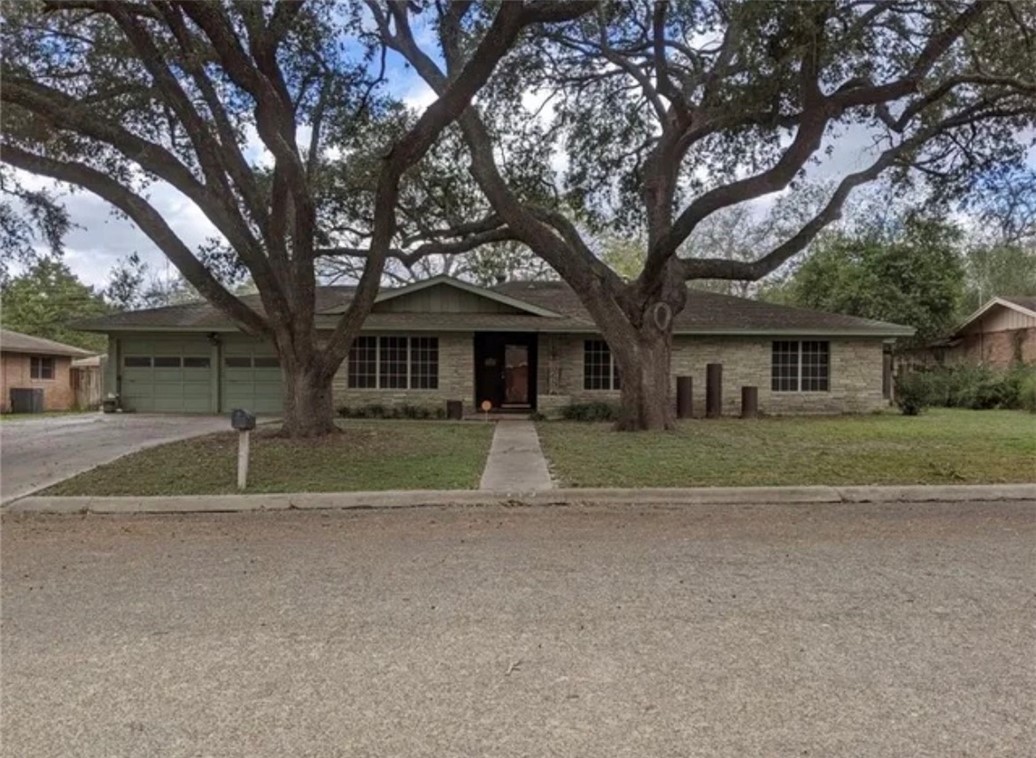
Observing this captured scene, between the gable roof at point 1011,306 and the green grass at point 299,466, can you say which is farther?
the gable roof at point 1011,306

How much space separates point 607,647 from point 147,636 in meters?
2.46

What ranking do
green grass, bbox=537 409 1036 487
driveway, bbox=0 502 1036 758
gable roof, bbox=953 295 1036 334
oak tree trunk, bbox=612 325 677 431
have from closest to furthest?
driveway, bbox=0 502 1036 758, green grass, bbox=537 409 1036 487, oak tree trunk, bbox=612 325 677 431, gable roof, bbox=953 295 1036 334

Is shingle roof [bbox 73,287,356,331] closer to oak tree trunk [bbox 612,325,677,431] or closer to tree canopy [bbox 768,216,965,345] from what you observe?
oak tree trunk [bbox 612,325,677,431]

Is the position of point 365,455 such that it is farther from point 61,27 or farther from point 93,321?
point 93,321

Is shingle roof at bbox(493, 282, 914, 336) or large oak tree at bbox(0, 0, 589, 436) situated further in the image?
shingle roof at bbox(493, 282, 914, 336)

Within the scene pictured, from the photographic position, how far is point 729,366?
2066 centimetres

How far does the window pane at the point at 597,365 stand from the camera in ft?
67.5

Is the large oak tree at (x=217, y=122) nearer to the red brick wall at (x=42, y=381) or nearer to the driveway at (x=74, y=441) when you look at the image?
the driveway at (x=74, y=441)

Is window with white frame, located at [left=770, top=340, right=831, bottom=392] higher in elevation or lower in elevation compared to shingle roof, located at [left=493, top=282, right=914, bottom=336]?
lower

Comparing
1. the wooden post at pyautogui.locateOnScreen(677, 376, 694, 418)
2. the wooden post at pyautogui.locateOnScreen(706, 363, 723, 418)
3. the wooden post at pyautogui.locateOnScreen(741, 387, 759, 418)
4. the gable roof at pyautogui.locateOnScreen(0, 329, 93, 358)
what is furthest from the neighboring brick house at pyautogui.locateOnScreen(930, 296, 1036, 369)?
the gable roof at pyautogui.locateOnScreen(0, 329, 93, 358)

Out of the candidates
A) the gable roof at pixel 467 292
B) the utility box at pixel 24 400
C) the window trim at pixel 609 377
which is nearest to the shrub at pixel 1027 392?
the window trim at pixel 609 377

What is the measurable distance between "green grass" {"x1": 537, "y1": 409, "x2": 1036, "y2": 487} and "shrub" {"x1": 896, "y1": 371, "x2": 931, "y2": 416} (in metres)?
3.09

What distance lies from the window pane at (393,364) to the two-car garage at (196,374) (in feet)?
10.7

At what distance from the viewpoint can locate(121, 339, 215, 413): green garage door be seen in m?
21.1
